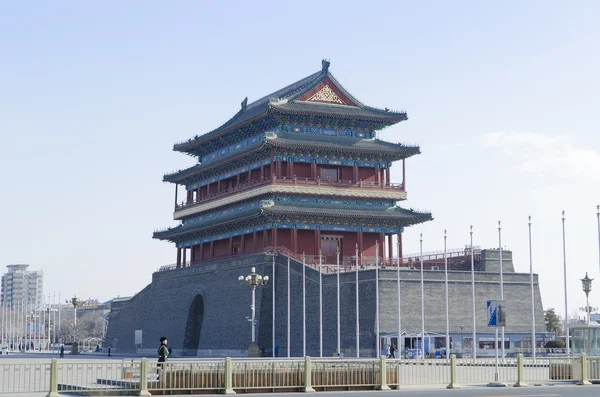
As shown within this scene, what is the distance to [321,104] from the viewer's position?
75812 millimetres

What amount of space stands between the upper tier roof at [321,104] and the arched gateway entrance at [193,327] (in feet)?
46.8

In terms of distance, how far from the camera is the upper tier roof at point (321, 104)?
73500 millimetres

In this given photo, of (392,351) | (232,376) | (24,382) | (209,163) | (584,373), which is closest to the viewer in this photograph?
(24,382)

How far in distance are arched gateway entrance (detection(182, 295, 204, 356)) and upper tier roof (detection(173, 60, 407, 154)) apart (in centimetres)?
1427

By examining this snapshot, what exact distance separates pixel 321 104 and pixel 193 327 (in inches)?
813

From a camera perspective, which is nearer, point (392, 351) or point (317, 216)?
point (392, 351)

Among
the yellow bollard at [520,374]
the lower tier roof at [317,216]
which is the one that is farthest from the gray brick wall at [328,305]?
the yellow bollard at [520,374]

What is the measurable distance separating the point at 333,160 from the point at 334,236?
238 inches

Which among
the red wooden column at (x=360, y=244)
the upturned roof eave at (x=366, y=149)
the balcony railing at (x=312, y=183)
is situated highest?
the upturned roof eave at (x=366, y=149)

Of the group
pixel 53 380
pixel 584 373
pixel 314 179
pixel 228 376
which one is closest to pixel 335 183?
pixel 314 179

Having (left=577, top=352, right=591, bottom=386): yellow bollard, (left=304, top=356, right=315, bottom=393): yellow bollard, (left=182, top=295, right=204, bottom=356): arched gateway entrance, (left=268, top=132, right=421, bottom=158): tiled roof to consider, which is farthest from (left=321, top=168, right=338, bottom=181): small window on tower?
(left=304, top=356, right=315, bottom=393): yellow bollard

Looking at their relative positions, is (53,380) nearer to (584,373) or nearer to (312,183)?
(584,373)

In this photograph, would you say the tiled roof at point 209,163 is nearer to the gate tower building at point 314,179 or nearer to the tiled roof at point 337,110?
the gate tower building at point 314,179

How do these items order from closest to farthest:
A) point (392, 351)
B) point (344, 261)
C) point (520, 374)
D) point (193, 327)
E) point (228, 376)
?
point (228, 376)
point (520, 374)
point (392, 351)
point (344, 261)
point (193, 327)
